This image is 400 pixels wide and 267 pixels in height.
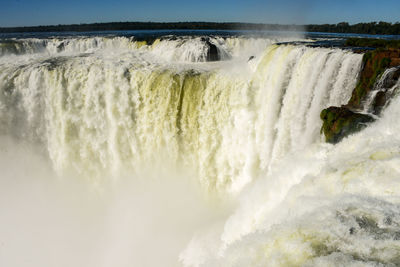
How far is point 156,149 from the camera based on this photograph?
32.2 feet

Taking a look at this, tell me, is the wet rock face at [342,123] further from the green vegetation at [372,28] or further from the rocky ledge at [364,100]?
the green vegetation at [372,28]

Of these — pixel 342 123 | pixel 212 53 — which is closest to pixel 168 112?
pixel 212 53

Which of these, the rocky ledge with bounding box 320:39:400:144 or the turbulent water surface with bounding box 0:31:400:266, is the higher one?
the rocky ledge with bounding box 320:39:400:144

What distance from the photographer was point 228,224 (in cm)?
617

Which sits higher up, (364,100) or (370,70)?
(370,70)

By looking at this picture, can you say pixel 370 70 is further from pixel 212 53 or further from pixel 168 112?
pixel 212 53

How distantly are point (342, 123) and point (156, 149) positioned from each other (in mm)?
6182

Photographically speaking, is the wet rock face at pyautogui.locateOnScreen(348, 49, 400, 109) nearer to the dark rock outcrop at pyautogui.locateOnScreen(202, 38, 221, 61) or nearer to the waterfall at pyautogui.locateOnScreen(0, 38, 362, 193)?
the waterfall at pyautogui.locateOnScreen(0, 38, 362, 193)

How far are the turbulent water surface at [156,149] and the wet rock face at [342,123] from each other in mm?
192

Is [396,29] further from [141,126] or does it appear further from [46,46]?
[46,46]

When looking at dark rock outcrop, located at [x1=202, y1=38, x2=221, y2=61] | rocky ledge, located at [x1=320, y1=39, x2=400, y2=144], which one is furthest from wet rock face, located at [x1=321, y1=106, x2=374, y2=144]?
dark rock outcrop, located at [x1=202, y1=38, x2=221, y2=61]

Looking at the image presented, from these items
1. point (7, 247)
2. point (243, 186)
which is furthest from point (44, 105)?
point (243, 186)

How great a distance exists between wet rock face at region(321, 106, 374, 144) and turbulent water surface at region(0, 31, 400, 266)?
0.63 feet

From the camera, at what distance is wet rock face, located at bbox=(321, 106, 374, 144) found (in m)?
4.96
